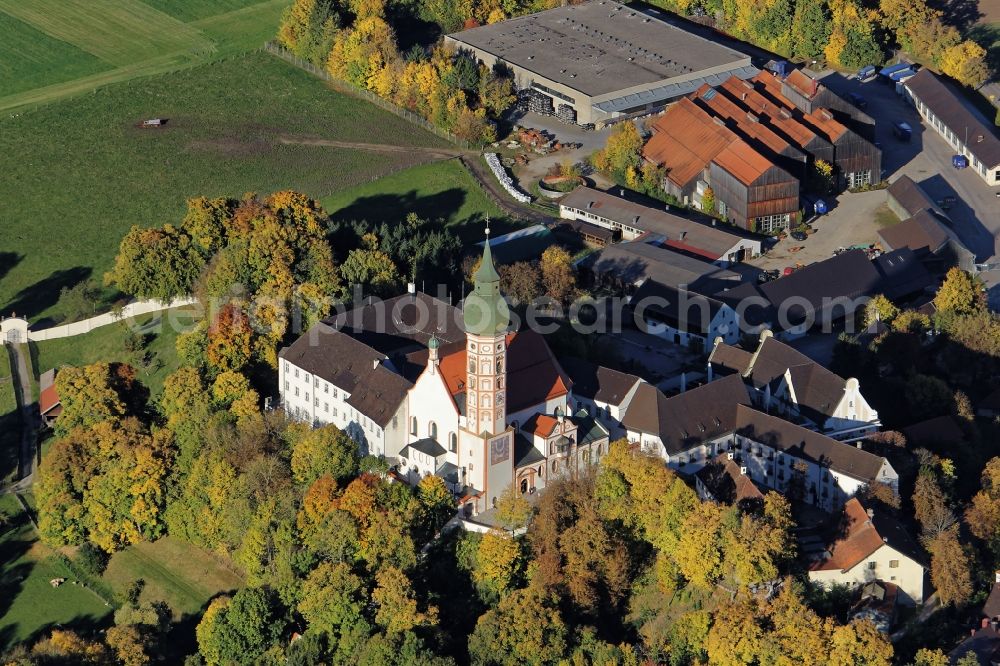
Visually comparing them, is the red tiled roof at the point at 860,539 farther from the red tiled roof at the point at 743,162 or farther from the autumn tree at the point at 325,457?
the red tiled roof at the point at 743,162

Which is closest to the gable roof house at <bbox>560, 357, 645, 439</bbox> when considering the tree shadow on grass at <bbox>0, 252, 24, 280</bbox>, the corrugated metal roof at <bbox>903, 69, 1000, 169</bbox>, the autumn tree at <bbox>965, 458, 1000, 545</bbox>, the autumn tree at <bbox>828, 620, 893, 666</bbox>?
the autumn tree at <bbox>965, 458, 1000, 545</bbox>

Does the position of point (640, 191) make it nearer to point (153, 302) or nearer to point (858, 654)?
point (153, 302)

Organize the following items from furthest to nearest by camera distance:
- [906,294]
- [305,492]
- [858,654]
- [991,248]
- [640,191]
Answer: [640,191], [991,248], [906,294], [305,492], [858,654]

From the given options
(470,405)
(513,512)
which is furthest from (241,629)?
(470,405)

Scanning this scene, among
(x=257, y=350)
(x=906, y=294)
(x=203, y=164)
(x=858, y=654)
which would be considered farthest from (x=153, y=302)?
(x=858, y=654)

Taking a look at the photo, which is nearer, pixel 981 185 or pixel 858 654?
pixel 858 654

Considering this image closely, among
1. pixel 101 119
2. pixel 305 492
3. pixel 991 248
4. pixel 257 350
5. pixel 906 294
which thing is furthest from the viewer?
pixel 101 119

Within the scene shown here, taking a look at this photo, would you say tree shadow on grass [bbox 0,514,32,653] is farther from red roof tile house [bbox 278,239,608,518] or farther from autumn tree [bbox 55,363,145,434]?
red roof tile house [bbox 278,239,608,518]
